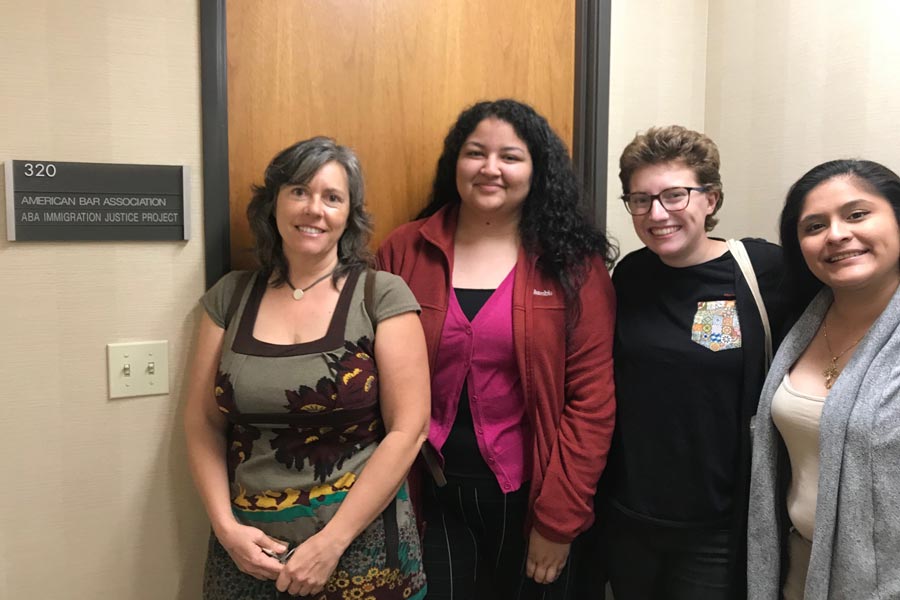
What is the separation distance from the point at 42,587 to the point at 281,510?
584 millimetres

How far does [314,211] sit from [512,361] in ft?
1.74

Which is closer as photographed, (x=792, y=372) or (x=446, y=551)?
(x=792, y=372)

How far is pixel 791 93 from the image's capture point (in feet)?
5.87

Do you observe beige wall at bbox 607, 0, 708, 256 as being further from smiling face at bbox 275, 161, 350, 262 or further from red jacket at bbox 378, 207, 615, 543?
smiling face at bbox 275, 161, 350, 262

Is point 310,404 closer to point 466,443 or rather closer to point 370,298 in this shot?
point 370,298

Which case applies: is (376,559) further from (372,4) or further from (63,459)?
(372,4)

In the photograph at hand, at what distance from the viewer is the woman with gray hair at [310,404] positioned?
1.29 metres

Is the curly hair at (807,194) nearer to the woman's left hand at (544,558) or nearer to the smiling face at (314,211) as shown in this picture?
the woman's left hand at (544,558)

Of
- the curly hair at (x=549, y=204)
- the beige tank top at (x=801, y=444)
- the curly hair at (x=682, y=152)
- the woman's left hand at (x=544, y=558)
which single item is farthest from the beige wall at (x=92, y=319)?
the beige tank top at (x=801, y=444)

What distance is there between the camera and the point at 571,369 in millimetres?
1519

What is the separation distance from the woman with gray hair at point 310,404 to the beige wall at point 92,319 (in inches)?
6.4

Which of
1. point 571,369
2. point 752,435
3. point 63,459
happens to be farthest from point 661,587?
point 63,459

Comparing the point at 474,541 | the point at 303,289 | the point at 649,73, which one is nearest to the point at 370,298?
the point at 303,289

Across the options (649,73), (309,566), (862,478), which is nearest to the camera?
(862,478)
